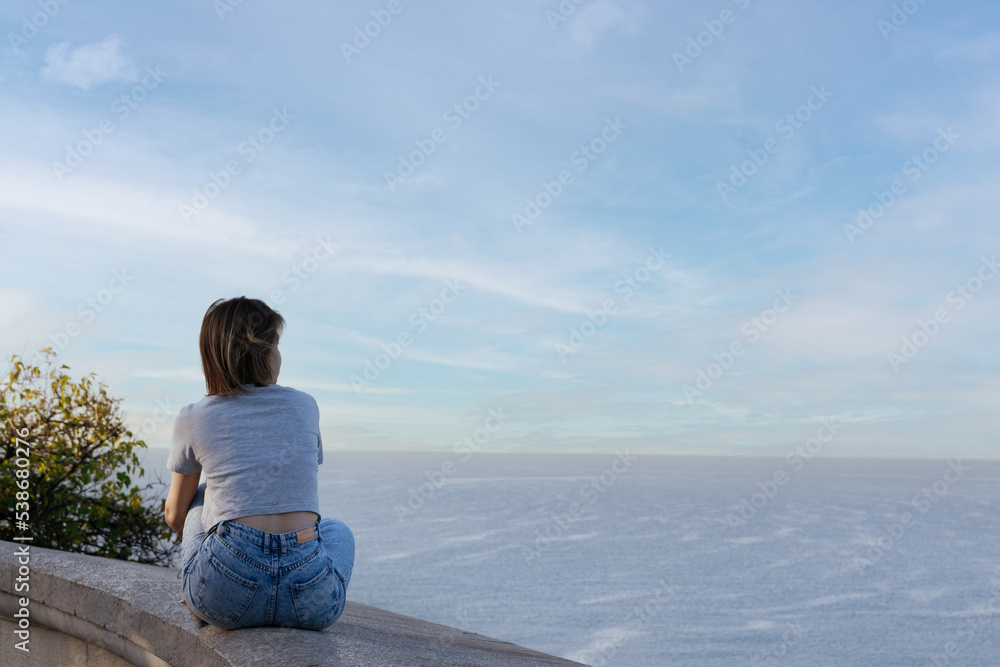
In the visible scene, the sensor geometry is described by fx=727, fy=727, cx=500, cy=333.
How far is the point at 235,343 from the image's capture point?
9.23ft

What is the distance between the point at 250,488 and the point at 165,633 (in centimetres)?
89

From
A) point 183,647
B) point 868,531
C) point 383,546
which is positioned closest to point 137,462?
point 183,647

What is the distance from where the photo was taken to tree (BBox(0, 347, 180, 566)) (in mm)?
6586

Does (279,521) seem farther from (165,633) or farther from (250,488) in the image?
(165,633)

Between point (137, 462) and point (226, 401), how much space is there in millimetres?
5167

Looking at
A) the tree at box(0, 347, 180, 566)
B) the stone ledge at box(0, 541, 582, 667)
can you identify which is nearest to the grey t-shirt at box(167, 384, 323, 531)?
the stone ledge at box(0, 541, 582, 667)

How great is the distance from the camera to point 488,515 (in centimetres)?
9850

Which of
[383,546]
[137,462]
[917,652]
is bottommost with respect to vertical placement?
[917,652]

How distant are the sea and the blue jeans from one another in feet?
119

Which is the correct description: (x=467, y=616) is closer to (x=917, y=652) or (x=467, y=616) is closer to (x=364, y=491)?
(x=917, y=652)
